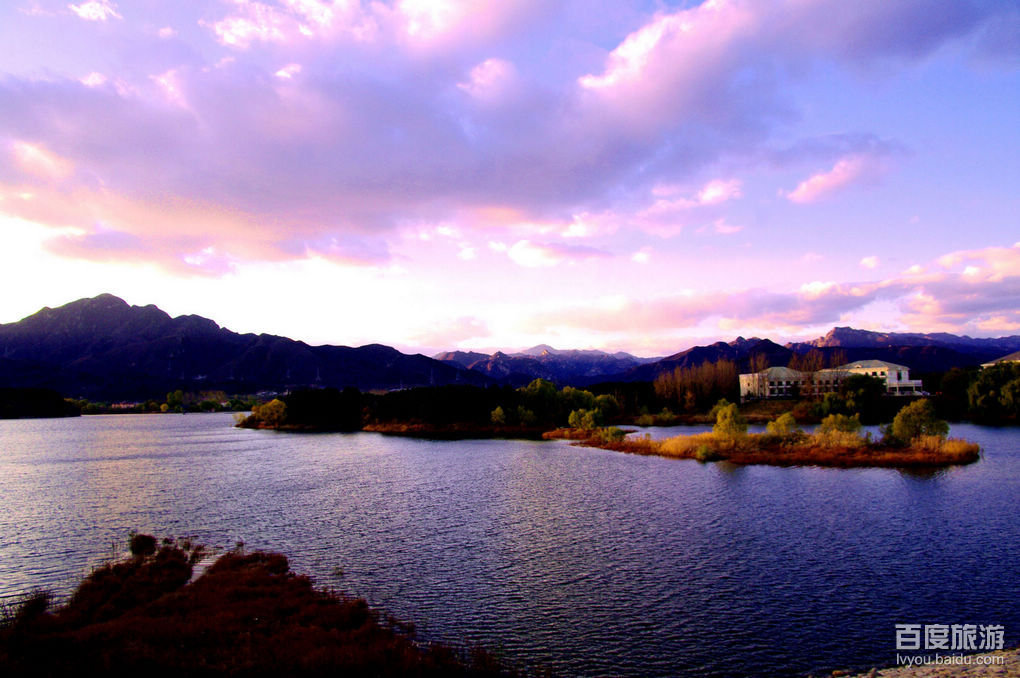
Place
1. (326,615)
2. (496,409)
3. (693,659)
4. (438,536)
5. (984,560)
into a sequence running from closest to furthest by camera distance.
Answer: (693,659)
(326,615)
(984,560)
(438,536)
(496,409)

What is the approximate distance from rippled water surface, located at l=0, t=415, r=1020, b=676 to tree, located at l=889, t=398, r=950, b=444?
7.25 meters

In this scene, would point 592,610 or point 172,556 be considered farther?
point 172,556

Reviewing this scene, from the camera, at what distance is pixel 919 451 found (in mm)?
70062

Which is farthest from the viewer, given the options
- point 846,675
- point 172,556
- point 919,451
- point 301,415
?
point 301,415

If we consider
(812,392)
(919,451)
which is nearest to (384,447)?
(919,451)

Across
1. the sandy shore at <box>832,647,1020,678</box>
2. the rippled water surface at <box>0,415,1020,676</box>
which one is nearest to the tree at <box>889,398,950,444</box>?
the rippled water surface at <box>0,415,1020,676</box>

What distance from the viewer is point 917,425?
74.9 metres

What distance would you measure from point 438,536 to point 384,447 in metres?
72.5

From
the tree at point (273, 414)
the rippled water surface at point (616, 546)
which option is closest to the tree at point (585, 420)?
the rippled water surface at point (616, 546)

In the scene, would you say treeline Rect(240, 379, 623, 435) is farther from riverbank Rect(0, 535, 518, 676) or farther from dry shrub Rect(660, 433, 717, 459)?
riverbank Rect(0, 535, 518, 676)

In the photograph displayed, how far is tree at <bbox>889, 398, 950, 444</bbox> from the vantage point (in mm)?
74125

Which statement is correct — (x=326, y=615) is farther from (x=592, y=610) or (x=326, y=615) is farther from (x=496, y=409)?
(x=496, y=409)

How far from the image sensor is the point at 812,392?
185500 millimetres

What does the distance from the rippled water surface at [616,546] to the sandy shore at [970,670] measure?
149 centimetres
